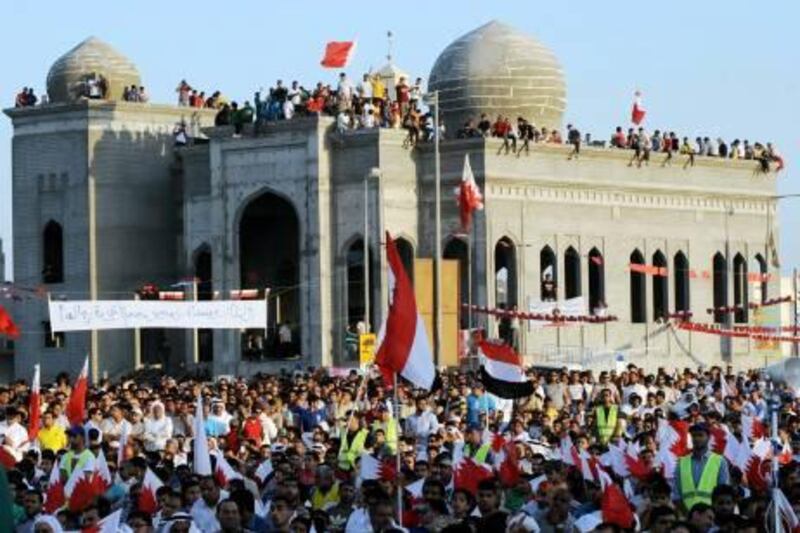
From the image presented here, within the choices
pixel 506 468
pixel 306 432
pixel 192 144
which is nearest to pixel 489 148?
pixel 192 144

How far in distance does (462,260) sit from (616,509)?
148ft

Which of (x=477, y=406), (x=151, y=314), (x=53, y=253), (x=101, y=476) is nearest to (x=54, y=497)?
(x=101, y=476)

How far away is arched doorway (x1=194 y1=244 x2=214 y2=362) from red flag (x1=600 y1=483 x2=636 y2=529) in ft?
153

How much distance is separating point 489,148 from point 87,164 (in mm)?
10378

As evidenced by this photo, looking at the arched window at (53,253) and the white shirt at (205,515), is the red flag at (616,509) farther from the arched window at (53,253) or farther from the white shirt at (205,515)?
the arched window at (53,253)

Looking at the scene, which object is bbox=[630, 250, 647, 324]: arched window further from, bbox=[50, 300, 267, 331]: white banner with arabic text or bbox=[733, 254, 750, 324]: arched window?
bbox=[50, 300, 267, 331]: white banner with arabic text

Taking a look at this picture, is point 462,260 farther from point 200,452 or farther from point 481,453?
point 200,452

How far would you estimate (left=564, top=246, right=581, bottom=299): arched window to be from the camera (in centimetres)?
6450

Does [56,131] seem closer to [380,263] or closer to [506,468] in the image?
[380,263]

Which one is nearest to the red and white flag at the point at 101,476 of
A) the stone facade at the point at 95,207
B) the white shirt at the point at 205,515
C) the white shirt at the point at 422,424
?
the white shirt at the point at 205,515

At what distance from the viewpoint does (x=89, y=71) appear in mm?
67312

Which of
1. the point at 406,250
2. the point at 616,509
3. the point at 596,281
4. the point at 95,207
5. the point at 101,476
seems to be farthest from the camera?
the point at 596,281

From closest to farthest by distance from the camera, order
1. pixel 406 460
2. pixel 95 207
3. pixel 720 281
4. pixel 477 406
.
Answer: pixel 406 460
pixel 477 406
pixel 95 207
pixel 720 281

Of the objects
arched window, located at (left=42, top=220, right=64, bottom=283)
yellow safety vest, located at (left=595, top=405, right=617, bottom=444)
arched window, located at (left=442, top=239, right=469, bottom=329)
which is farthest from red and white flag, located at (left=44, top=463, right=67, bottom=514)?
arched window, located at (left=42, top=220, right=64, bottom=283)
